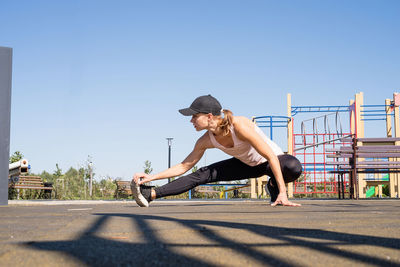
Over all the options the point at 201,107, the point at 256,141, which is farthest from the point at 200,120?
the point at 256,141

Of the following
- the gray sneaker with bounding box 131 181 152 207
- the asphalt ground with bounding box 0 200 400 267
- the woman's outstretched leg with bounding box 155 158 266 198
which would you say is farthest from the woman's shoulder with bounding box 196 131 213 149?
the asphalt ground with bounding box 0 200 400 267

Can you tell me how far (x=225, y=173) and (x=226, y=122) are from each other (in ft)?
2.86

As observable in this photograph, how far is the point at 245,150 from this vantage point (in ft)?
13.8

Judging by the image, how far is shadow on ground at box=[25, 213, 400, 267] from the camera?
1.27 meters

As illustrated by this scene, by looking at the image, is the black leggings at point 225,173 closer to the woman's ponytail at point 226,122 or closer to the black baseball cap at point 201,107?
the woman's ponytail at point 226,122

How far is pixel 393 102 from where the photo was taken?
1470 centimetres

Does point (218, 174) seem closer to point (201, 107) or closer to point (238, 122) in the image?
point (238, 122)

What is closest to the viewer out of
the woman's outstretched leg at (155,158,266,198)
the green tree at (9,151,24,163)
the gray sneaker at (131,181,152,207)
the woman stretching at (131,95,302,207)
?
the woman stretching at (131,95,302,207)

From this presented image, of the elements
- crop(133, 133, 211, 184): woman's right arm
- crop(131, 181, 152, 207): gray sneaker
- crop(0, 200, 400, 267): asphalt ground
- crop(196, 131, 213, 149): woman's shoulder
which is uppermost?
crop(196, 131, 213, 149): woman's shoulder

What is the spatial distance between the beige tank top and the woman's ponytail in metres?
0.05

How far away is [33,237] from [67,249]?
0.46 m

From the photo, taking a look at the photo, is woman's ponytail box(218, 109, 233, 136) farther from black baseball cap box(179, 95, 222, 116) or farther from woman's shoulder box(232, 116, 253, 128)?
black baseball cap box(179, 95, 222, 116)

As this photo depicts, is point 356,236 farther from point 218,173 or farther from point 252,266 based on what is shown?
point 218,173

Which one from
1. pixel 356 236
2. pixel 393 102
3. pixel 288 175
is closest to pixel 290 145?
pixel 393 102
